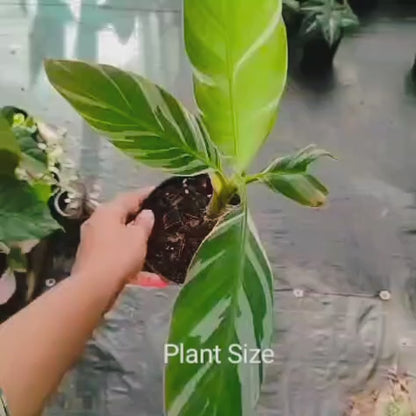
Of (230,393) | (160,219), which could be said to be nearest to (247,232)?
(230,393)

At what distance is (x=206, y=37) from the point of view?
26.9 inches

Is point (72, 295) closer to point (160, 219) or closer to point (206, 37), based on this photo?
point (160, 219)

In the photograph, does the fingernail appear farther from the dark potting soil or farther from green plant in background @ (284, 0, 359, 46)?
green plant in background @ (284, 0, 359, 46)

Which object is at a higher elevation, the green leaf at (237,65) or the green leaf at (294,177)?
the green leaf at (237,65)

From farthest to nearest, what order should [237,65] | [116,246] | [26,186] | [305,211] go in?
[305,211]
[116,246]
[26,186]
[237,65]

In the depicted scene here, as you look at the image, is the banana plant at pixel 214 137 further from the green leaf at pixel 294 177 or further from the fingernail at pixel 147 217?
the fingernail at pixel 147 217

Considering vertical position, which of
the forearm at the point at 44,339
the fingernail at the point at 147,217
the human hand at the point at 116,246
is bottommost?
the forearm at the point at 44,339

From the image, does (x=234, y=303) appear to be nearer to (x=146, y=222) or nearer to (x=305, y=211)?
(x=146, y=222)

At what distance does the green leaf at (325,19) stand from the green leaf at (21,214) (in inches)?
19.5

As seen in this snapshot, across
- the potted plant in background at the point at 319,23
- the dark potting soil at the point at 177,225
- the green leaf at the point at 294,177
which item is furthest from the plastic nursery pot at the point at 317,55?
the green leaf at the point at 294,177

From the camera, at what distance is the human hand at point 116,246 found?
91 centimetres

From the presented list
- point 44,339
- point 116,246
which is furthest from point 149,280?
point 44,339

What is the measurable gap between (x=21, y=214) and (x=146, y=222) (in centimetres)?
19

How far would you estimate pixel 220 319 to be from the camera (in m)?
0.72
